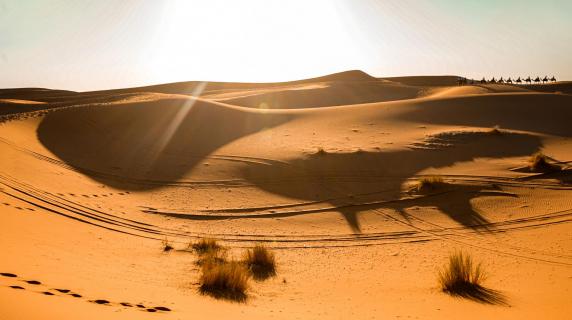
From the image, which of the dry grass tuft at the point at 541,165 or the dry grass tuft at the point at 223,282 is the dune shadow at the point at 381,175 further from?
the dry grass tuft at the point at 223,282

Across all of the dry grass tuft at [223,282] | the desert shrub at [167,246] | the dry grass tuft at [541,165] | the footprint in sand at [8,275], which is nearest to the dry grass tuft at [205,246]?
the desert shrub at [167,246]

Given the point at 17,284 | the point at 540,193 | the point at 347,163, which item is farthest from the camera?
the point at 347,163

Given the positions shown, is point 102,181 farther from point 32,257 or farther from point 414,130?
point 414,130

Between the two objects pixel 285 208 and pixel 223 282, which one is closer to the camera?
pixel 223 282

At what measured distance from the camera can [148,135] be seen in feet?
59.6

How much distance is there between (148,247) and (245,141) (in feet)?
33.5

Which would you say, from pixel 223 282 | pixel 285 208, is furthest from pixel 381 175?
pixel 223 282

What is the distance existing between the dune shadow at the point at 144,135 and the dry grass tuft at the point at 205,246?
494cm

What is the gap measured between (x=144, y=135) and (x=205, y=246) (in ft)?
35.6

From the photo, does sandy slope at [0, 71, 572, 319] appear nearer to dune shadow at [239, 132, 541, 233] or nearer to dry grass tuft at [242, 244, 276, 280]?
dune shadow at [239, 132, 541, 233]

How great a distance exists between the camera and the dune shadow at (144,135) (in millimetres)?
14055

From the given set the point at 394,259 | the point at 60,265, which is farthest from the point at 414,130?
the point at 60,265

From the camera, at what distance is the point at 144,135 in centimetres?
1809

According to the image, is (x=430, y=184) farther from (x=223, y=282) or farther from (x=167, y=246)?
(x=223, y=282)
